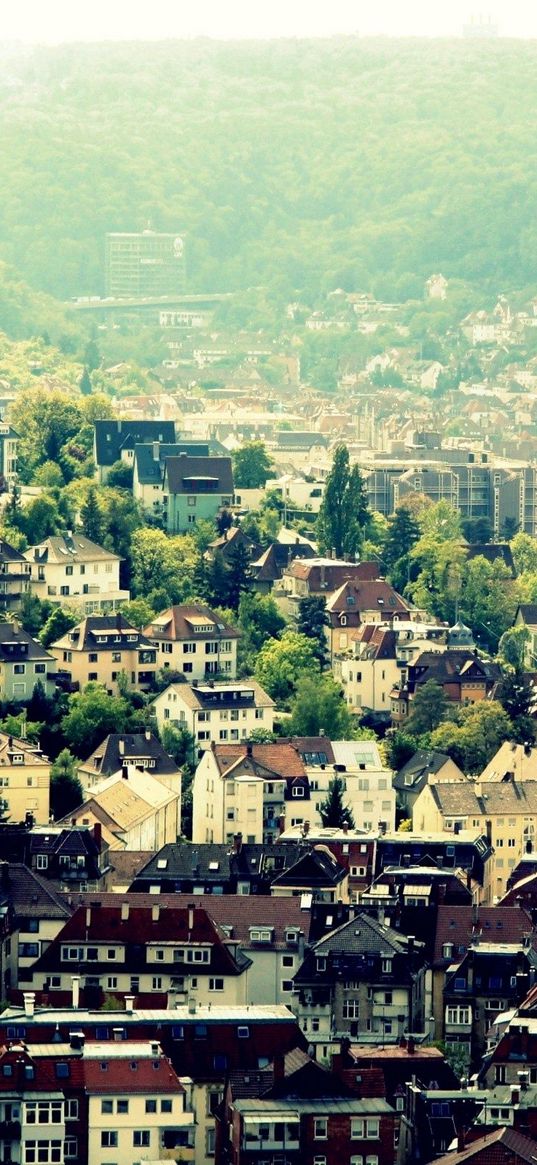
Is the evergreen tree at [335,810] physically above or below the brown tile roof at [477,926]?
below

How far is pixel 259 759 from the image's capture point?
86.2m

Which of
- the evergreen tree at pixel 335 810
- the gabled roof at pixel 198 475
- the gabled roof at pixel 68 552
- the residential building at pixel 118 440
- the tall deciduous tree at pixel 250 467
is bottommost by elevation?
the evergreen tree at pixel 335 810

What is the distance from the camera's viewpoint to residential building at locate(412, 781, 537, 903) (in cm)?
8412

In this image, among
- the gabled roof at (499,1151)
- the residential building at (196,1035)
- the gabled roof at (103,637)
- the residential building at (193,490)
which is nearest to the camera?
the gabled roof at (499,1151)

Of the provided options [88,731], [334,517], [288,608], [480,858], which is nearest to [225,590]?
[288,608]

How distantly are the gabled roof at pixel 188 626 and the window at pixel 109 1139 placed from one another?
37847mm

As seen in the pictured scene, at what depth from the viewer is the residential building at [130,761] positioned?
283 feet

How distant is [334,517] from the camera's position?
114188mm

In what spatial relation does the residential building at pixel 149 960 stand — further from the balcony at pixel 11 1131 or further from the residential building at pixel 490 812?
the residential building at pixel 490 812

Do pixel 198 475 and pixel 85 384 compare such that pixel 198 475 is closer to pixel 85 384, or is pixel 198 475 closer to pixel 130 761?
pixel 130 761

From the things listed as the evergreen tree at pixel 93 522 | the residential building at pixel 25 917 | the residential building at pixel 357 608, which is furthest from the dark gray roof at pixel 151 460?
the residential building at pixel 25 917

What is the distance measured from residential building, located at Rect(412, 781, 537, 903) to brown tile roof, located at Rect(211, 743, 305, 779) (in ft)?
10.00

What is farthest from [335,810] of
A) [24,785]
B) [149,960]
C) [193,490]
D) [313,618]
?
[193,490]

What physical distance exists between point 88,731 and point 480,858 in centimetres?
1322
